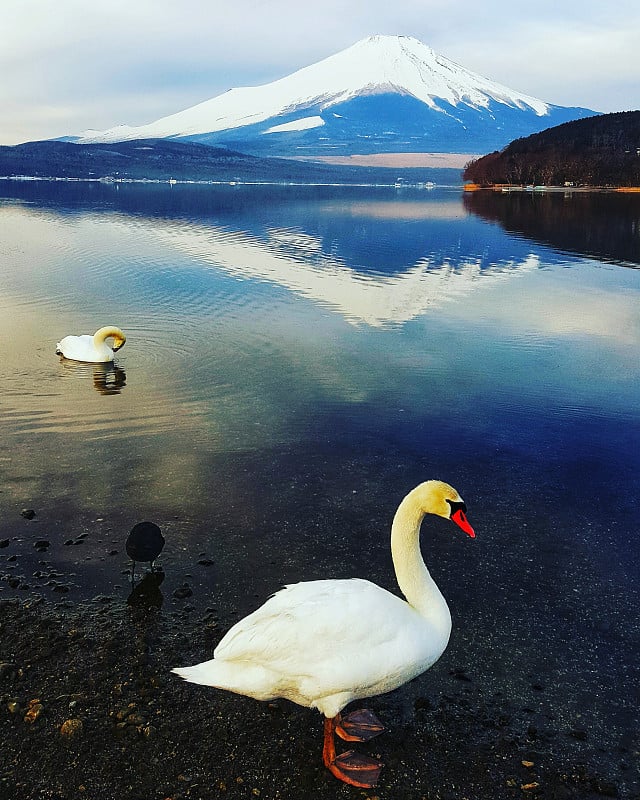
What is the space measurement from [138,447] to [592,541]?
7808mm

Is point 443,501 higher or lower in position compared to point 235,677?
higher

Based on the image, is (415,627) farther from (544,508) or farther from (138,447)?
(138,447)

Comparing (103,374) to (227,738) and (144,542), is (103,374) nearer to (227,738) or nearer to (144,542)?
(144,542)

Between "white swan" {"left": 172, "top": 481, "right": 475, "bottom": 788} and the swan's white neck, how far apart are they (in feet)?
0.09

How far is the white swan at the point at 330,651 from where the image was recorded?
18.5ft

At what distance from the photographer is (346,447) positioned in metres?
12.7

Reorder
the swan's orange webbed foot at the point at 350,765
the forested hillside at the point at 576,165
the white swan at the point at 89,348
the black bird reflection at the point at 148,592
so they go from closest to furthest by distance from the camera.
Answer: the swan's orange webbed foot at the point at 350,765
the black bird reflection at the point at 148,592
the white swan at the point at 89,348
the forested hillside at the point at 576,165

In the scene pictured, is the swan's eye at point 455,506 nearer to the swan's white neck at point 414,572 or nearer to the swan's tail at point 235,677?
the swan's white neck at point 414,572

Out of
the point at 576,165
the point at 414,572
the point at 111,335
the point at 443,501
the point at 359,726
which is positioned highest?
the point at 576,165

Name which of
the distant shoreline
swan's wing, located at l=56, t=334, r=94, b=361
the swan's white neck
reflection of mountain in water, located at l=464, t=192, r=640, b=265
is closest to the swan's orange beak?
the swan's white neck

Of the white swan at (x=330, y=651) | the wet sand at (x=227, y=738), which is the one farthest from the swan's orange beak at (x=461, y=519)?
the wet sand at (x=227, y=738)

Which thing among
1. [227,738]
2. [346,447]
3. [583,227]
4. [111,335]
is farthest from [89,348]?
[583,227]

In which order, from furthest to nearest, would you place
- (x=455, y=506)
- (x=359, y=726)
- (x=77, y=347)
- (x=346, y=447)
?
(x=77, y=347)
(x=346, y=447)
(x=359, y=726)
(x=455, y=506)

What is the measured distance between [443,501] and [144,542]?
3.78 meters
